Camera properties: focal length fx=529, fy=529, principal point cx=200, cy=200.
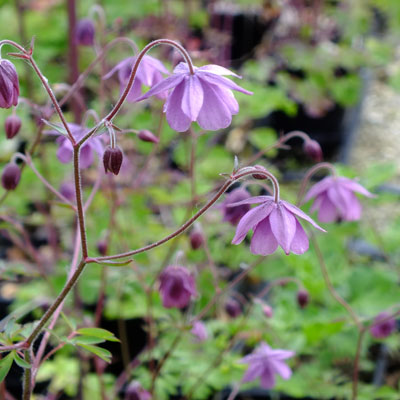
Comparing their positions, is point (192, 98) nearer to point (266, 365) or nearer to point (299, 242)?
point (299, 242)

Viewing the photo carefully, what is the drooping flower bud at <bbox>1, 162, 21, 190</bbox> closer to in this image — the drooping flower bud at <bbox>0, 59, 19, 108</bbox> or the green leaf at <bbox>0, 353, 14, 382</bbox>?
the drooping flower bud at <bbox>0, 59, 19, 108</bbox>

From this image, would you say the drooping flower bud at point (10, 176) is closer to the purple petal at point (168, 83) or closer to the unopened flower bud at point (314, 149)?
the purple petal at point (168, 83)

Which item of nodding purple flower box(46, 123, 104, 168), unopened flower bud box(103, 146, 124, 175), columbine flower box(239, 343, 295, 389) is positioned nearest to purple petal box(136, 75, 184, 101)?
unopened flower bud box(103, 146, 124, 175)

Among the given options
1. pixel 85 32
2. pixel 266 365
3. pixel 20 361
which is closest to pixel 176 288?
pixel 266 365

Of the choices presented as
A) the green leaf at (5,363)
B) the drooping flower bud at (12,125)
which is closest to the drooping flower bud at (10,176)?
the drooping flower bud at (12,125)

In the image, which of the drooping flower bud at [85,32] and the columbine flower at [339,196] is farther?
the drooping flower bud at [85,32]

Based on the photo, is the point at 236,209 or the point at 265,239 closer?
the point at 265,239
